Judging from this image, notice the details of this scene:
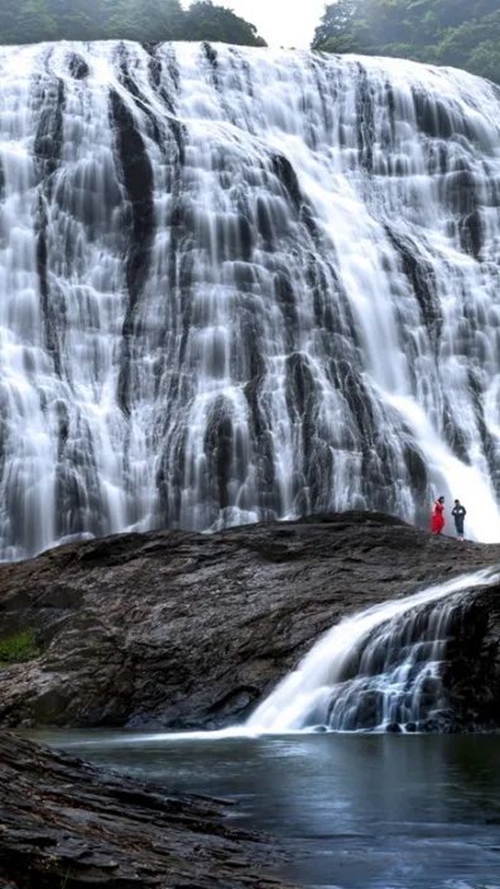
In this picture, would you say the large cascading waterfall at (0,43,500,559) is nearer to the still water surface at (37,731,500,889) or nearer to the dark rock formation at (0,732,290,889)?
the still water surface at (37,731,500,889)

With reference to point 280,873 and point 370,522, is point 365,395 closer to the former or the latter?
point 370,522

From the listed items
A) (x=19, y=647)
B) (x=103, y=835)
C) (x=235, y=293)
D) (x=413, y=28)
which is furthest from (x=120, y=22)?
(x=103, y=835)

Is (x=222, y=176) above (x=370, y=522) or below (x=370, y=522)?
above

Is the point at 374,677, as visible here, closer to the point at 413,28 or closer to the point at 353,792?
the point at 353,792

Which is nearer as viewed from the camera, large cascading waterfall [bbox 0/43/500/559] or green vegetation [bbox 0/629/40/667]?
green vegetation [bbox 0/629/40/667]

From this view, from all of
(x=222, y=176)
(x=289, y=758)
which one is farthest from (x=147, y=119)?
(x=289, y=758)

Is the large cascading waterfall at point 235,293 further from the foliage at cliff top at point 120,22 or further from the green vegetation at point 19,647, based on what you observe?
the foliage at cliff top at point 120,22

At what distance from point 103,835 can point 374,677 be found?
37.9ft

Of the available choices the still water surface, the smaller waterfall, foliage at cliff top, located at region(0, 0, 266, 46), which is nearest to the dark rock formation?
the still water surface

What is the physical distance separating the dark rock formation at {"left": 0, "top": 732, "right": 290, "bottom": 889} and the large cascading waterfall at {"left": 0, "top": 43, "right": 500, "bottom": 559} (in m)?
24.2

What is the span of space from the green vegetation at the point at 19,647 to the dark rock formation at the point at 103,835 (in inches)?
568

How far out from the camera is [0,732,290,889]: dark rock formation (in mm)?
6031

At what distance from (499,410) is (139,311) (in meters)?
→ 11.3

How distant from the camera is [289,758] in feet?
45.4
